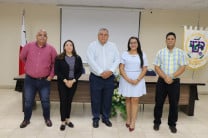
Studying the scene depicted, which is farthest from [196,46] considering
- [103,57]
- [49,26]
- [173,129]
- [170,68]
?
[49,26]

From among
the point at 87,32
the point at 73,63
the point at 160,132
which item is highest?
the point at 87,32

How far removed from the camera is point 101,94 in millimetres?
3924

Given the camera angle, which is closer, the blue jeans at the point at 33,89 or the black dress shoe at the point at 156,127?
the blue jeans at the point at 33,89

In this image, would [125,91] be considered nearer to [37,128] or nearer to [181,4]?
[37,128]

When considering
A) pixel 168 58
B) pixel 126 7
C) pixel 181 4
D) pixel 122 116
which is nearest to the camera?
pixel 168 58

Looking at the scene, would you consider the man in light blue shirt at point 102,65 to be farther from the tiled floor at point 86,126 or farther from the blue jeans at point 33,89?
the blue jeans at point 33,89

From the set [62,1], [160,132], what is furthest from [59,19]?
[160,132]

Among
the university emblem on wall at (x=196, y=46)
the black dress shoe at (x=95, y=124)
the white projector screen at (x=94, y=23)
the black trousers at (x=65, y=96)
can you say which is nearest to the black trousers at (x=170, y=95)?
the black dress shoe at (x=95, y=124)

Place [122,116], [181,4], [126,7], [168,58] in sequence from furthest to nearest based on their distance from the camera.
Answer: [126,7]
[181,4]
[122,116]
[168,58]

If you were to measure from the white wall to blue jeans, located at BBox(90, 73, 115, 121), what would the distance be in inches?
116

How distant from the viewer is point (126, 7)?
625 centimetres

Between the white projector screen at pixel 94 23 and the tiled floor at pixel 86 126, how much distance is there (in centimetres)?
204

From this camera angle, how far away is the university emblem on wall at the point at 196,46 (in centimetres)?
595

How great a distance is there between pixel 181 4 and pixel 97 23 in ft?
6.75
